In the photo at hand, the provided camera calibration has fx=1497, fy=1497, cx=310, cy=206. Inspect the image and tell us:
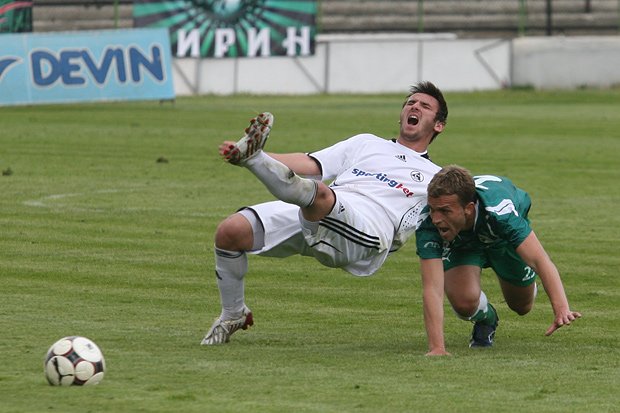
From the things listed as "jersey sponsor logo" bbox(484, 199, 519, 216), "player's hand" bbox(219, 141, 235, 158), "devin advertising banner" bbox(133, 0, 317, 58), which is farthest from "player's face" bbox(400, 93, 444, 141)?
"devin advertising banner" bbox(133, 0, 317, 58)

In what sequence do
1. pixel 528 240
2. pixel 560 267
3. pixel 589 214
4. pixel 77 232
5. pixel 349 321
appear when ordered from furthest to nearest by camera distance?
pixel 589 214 → pixel 77 232 → pixel 560 267 → pixel 349 321 → pixel 528 240

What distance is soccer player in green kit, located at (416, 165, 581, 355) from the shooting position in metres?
8.32

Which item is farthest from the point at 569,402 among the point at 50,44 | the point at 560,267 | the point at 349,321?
the point at 50,44

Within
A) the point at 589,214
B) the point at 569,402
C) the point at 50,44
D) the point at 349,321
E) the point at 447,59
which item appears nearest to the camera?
the point at 569,402

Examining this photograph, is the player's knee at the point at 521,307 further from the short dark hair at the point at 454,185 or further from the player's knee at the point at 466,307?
the short dark hair at the point at 454,185

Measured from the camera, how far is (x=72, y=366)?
714 centimetres

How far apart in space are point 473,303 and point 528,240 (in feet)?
2.22

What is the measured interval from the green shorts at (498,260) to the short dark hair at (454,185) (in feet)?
2.47

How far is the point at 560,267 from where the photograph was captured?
480 inches

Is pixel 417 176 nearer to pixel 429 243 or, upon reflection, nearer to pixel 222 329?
pixel 429 243

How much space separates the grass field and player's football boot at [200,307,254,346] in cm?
12

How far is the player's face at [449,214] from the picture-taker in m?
8.31

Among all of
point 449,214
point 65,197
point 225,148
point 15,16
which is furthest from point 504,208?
point 15,16

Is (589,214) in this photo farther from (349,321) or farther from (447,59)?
(447,59)
